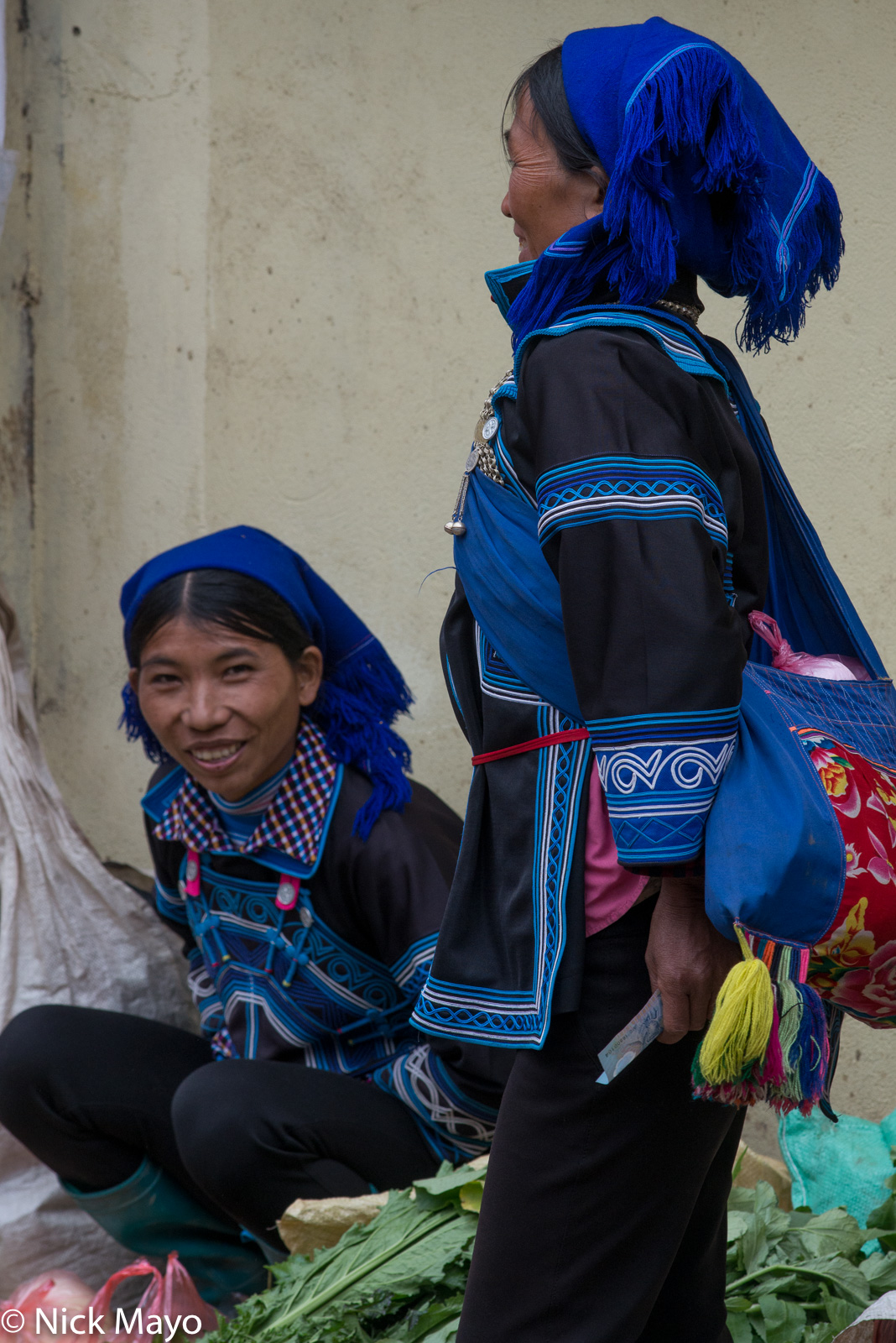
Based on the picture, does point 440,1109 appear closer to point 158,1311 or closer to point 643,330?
point 158,1311

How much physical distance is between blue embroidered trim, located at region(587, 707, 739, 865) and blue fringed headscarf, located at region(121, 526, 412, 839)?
1.39 metres

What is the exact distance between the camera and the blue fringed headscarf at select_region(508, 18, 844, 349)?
4.50 feet

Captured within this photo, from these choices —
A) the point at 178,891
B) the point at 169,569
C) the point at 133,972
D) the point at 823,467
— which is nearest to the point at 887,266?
the point at 823,467

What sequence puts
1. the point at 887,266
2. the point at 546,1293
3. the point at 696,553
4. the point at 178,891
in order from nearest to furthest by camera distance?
the point at 696,553 → the point at 546,1293 → the point at 887,266 → the point at 178,891

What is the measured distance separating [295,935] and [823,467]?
54.5 inches

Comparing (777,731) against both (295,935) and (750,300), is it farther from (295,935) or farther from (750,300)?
(295,935)

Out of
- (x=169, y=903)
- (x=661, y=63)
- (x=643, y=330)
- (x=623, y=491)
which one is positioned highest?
(x=661, y=63)

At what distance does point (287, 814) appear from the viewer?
2652 millimetres

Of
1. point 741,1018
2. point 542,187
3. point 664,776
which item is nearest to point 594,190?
point 542,187

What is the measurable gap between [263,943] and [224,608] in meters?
0.67

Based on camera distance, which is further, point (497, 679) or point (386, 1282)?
point (386, 1282)

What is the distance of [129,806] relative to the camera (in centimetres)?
→ 358

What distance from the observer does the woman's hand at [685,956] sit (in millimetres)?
1329

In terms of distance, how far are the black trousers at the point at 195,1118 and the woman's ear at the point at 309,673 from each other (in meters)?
0.72
